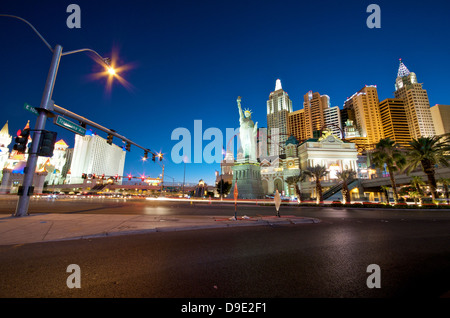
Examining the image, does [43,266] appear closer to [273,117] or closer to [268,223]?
[268,223]

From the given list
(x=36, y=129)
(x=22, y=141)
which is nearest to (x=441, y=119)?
(x=36, y=129)

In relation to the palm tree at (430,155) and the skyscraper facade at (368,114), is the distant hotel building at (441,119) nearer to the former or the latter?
the skyscraper facade at (368,114)

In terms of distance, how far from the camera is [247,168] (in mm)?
46000

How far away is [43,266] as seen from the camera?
3.95 metres

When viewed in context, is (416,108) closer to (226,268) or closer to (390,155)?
(390,155)

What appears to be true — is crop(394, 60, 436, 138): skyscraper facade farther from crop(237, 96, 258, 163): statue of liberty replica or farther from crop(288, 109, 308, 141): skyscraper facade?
crop(237, 96, 258, 163): statue of liberty replica

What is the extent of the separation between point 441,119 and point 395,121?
22486 mm

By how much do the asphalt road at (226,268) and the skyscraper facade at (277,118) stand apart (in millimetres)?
135610

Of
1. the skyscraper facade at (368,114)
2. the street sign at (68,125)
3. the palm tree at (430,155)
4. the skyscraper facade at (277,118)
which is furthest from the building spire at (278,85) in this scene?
the street sign at (68,125)

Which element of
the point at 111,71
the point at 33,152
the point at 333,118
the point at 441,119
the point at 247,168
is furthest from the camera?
the point at 333,118

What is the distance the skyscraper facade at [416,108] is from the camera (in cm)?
11575

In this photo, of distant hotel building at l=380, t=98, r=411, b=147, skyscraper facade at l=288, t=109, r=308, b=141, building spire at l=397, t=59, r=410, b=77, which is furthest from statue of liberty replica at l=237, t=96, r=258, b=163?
building spire at l=397, t=59, r=410, b=77
